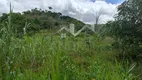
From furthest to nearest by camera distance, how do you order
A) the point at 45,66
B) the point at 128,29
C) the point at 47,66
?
the point at 128,29 → the point at 47,66 → the point at 45,66

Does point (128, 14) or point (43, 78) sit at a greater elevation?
point (128, 14)

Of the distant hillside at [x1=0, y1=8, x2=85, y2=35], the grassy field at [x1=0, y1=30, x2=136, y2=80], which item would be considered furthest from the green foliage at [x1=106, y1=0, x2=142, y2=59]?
the grassy field at [x1=0, y1=30, x2=136, y2=80]

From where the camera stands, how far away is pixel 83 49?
299 inches

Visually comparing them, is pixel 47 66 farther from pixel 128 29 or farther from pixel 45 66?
pixel 128 29

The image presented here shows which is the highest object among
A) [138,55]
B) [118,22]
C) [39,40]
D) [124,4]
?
[124,4]

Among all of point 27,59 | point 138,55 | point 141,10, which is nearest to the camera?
point 27,59

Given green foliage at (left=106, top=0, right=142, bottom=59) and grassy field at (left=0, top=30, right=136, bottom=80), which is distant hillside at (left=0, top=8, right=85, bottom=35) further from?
green foliage at (left=106, top=0, right=142, bottom=59)

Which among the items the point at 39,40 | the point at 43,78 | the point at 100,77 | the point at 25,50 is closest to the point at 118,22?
the point at 39,40

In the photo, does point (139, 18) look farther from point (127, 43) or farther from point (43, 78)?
point (43, 78)

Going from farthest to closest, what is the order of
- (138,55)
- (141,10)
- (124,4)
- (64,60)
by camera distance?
(124,4) → (141,10) → (138,55) → (64,60)

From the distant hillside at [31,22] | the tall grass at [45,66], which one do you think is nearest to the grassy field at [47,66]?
the tall grass at [45,66]

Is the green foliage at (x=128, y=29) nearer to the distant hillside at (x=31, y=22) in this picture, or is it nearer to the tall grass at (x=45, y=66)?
the distant hillside at (x=31, y=22)

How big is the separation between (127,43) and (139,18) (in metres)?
0.87

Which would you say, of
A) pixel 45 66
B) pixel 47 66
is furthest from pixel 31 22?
pixel 45 66
